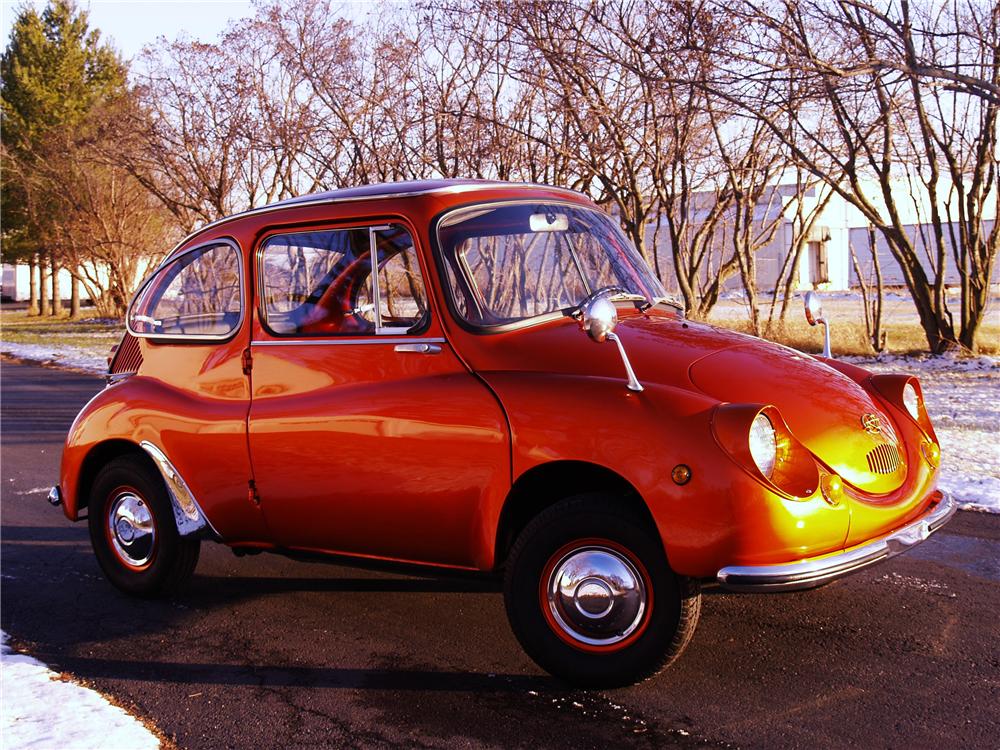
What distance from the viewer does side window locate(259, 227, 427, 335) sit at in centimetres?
466

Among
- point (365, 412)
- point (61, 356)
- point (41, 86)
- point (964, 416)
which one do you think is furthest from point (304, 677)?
point (41, 86)

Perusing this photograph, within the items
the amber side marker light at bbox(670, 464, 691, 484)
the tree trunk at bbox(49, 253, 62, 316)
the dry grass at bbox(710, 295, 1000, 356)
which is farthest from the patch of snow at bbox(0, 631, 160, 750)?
the tree trunk at bbox(49, 253, 62, 316)

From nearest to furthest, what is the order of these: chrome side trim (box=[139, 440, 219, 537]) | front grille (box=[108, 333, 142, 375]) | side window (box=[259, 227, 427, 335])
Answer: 1. side window (box=[259, 227, 427, 335])
2. chrome side trim (box=[139, 440, 219, 537])
3. front grille (box=[108, 333, 142, 375])

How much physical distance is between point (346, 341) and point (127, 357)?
1.70 m

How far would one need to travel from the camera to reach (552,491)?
168 inches

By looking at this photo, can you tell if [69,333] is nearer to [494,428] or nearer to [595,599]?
[494,428]

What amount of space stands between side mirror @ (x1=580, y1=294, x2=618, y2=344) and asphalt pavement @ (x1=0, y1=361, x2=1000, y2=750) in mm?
1403

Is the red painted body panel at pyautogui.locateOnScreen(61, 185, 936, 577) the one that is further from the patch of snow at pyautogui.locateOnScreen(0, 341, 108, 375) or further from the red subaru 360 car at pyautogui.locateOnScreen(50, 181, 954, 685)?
the patch of snow at pyautogui.locateOnScreen(0, 341, 108, 375)

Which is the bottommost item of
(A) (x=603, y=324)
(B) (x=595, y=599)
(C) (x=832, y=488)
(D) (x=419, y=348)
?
(B) (x=595, y=599)

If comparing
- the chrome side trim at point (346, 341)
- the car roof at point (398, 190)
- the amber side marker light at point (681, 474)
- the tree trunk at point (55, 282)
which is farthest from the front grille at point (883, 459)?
the tree trunk at point (55, 282)

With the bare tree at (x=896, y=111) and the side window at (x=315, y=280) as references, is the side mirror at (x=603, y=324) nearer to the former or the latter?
the side window at (x=315, y=280)

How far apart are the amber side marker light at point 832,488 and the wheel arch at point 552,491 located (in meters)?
0.64

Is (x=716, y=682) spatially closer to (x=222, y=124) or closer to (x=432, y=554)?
(x=432, y=554)

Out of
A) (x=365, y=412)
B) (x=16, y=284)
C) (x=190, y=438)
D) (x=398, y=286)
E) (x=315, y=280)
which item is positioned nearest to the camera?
(x=365, y=412)
